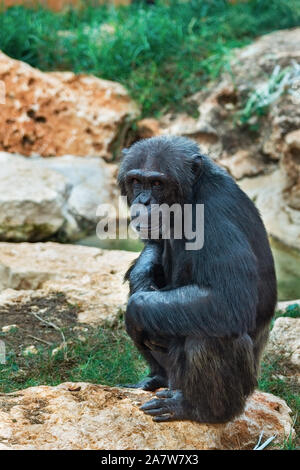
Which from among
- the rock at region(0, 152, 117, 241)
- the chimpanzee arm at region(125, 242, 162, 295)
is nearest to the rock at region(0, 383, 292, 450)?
the chimpanzee arm at region(125, 242, 162, 295)

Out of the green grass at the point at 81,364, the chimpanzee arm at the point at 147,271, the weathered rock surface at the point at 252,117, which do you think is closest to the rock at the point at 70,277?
the green grass at the point at 81,364

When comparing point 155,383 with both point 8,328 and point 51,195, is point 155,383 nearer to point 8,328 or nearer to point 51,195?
point 8,328

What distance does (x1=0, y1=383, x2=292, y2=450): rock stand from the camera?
11.6ft

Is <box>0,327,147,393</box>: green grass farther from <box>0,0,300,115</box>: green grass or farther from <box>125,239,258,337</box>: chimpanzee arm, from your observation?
<box>0,0,300,115</box>: green grass

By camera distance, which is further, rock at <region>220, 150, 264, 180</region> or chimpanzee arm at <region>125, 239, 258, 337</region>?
rock at <region>220, 150, 264, 180</region>

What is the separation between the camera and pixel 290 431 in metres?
4.03

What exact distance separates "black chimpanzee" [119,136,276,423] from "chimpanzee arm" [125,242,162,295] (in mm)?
61

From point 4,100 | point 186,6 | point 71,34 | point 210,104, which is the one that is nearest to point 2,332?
point 4,100

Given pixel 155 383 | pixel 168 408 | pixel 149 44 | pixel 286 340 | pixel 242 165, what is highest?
pixel 149 44

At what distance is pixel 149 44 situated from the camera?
11.9m

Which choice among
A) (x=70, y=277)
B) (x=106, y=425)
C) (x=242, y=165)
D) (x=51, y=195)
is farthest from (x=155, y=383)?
(x=242, y=165)

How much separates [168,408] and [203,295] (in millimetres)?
715

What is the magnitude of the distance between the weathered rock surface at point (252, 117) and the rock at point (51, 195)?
144 cm

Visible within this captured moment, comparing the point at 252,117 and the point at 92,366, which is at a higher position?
the point at 252,117
